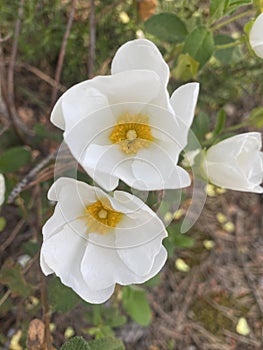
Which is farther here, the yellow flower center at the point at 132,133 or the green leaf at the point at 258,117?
the green leaf at the point at 258,117

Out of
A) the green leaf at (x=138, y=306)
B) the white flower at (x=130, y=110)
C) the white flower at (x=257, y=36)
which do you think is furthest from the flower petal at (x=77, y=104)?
the green leaf at (x=138, y=306)

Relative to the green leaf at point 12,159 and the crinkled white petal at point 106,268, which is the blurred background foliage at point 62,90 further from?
the crinkled white petal at point 106,268

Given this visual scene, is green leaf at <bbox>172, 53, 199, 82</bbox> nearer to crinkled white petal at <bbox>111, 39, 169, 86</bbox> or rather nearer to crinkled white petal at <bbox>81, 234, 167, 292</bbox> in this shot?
crinkled white petal at <bbox>111, 39, 169, 86</bbox>

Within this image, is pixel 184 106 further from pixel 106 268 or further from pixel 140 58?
pixel 106 268

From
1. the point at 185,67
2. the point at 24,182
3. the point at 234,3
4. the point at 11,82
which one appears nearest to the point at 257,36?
the point at 234,3

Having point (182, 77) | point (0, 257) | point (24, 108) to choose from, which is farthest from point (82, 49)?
point (0, 257)

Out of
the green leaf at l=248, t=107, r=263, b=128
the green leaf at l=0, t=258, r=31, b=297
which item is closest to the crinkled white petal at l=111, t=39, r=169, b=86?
the green leaf at l=248, t=107, r=263, b=128

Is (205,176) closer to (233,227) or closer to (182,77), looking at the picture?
(182,77)

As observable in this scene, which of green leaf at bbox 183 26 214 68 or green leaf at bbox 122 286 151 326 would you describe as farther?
green leaf at bbox 122 286 151 326
